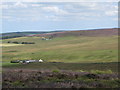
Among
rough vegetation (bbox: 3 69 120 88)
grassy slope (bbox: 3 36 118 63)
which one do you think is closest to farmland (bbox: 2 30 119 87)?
grassy slope (bbox: 3 36 118 63)

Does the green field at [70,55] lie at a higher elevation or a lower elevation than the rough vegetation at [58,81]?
lower

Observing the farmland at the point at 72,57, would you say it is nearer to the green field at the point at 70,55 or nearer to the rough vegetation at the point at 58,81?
the green field at the point at 70,55

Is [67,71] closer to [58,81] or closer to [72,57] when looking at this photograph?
[58,81]

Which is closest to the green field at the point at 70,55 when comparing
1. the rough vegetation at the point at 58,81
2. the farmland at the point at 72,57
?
the farmland at the point at 72,57

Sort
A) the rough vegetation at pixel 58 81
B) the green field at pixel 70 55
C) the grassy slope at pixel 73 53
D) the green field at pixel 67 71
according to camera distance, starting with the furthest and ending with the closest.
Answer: the grassy slope at pixel 73 53 < the green field at pixel 70 55 < the green field at pixel 67 71 < the rough vegetation at pixel 58 81

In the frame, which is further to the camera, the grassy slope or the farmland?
the grassy slope

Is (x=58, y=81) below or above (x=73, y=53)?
above

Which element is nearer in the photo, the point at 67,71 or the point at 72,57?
the point at 67,71

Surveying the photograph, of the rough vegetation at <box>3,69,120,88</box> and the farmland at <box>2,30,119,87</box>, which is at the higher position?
the rough vegetation at <box>3,69,120,88</box>

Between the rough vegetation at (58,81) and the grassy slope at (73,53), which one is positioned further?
the grassy slope at (73,53)

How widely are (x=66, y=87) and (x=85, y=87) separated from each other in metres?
0.72

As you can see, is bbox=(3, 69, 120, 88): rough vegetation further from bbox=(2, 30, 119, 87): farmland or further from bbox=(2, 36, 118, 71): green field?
bbox=(2, 36, 118, 71): green field

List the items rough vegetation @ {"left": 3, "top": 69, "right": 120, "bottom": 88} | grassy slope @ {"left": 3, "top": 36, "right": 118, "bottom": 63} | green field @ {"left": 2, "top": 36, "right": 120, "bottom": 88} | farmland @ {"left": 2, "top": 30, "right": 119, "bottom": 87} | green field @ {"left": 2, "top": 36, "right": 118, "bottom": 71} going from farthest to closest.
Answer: grassy slope @ {"left": 3, "top": 36, "right": 118, "bottom": 63}
green field @ {"left": 2, "top": 36, "right": 118, "bottom": 71}
farmland @ {"left": 2, "top": 30, "right": 119, "bottom": 87}
green field @ {"left": 2, "top": 36, "right": 120, "bottom": 88}
rough vegetation @ {"left": 3, "top": 69, "right": 120, "bottom": 88}

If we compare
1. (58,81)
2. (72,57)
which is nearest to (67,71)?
(58,81)
